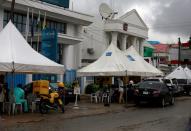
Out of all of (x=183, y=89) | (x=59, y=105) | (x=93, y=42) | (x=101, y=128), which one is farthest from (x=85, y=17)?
(x=101, y=128)

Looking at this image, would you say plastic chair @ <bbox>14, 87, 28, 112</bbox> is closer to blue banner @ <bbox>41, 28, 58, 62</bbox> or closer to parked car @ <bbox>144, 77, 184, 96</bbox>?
blue banner @ <bbox>41, 28, 58, 62</bbox>

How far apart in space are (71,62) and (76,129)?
20923mm

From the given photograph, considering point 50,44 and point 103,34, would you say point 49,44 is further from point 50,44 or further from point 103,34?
point 103,34

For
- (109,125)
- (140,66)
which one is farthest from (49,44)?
(109,125)

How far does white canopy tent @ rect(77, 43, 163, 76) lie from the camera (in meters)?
25.5

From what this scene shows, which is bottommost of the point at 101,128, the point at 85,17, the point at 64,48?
the point at 101,128

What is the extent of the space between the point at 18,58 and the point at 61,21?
16029mm

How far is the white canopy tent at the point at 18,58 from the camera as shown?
17.0m

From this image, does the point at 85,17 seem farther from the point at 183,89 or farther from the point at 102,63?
the point at 183,89

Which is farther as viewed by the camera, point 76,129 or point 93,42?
point 93,42

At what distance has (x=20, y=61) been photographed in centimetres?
1747

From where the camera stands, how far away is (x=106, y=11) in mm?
42969

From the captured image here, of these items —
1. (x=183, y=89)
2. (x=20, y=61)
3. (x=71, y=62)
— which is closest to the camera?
(x=20, y=61)

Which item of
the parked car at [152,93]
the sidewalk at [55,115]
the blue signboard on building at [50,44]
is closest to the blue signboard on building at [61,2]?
the blue signboard on building at [50,44]
